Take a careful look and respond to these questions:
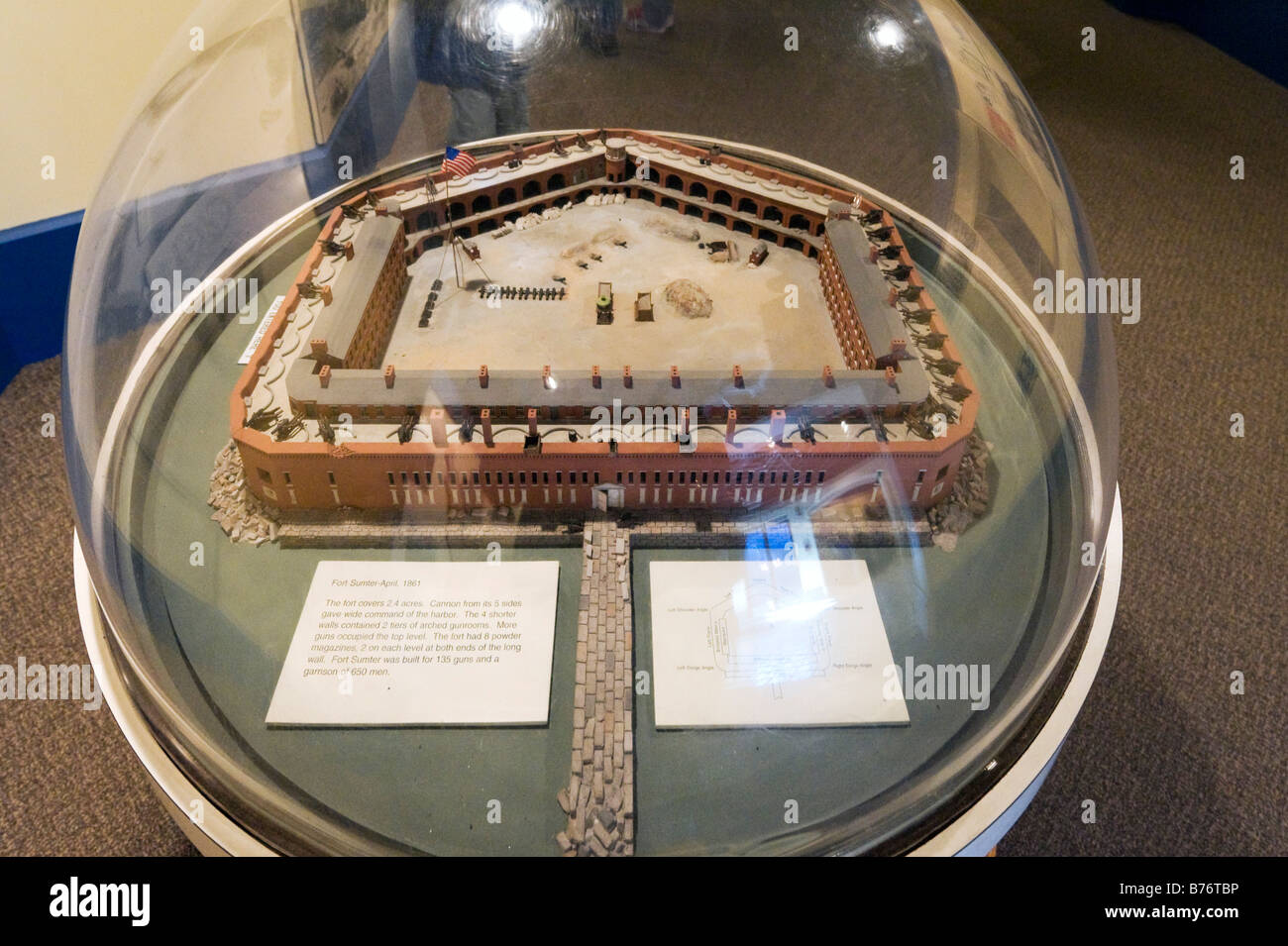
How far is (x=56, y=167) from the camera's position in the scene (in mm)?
6414

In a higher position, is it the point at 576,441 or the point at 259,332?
the point at 259,332

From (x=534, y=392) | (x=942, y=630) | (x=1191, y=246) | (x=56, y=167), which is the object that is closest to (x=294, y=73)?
(x=534, y=392)

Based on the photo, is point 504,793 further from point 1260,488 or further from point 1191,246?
point 1191,246

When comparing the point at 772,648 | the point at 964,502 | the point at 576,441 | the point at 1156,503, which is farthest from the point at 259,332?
the point at 1156,503

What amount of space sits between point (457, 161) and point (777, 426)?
263cm

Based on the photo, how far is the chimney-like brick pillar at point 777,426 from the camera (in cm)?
430

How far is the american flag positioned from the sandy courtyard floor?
20.2 inches

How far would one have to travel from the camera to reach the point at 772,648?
3924 millimetres

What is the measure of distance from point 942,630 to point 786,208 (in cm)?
308

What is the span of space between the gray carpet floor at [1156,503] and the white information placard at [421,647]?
1.59 m

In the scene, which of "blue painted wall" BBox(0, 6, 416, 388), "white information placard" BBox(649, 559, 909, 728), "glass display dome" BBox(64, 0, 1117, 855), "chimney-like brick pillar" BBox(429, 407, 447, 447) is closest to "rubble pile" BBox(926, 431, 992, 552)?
"glass display dome" BBox(64, 0, 1117, 855)

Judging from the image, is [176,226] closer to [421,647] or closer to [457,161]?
[457,161]

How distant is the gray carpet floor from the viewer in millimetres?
4797
